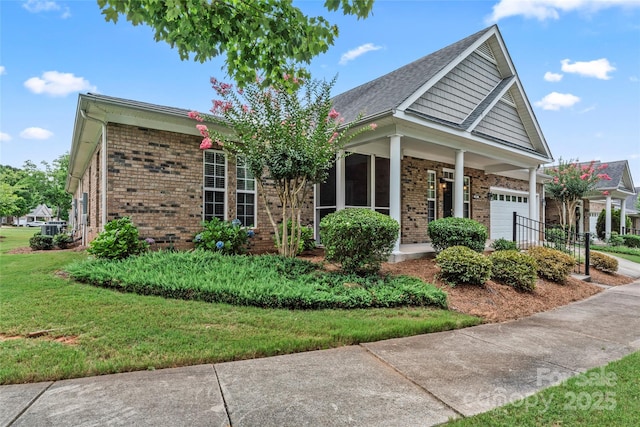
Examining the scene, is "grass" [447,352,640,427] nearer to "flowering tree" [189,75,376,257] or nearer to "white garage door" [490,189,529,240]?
"flowering tree" [189,75,376,257]

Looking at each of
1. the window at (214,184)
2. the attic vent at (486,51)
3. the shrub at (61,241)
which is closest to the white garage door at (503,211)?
the attic vent at (486,51)

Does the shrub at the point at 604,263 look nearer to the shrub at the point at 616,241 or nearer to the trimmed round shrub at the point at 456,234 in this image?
the trimmed round shrub at the point at 456,234

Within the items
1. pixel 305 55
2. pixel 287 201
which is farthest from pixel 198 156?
pixel 305 55

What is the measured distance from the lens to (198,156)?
835 centimetres

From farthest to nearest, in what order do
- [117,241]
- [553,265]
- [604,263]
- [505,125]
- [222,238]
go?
[505,125] → [604,263] → [222,238] → [553,265] → [117,241]

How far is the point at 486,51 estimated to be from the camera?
1105cm

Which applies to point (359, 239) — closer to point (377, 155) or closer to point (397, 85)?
point (377, 155)

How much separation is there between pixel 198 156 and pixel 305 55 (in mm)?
4951

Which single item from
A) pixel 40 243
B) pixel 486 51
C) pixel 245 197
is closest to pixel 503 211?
pixel 486 51

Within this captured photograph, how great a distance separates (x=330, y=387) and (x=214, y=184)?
22.8 feet

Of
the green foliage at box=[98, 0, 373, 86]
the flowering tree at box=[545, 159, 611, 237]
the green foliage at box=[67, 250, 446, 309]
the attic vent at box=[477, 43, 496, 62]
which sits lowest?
the green foliage at box=[67, 250, 446, 309]

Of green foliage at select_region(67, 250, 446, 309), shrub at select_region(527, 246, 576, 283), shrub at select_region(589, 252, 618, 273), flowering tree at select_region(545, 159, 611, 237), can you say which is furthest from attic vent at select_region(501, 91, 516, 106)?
green foliage at select_region(67, 250, 446, 309)

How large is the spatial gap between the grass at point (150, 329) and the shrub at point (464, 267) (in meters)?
1.29

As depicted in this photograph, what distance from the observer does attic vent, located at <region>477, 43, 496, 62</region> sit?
10.8 m
